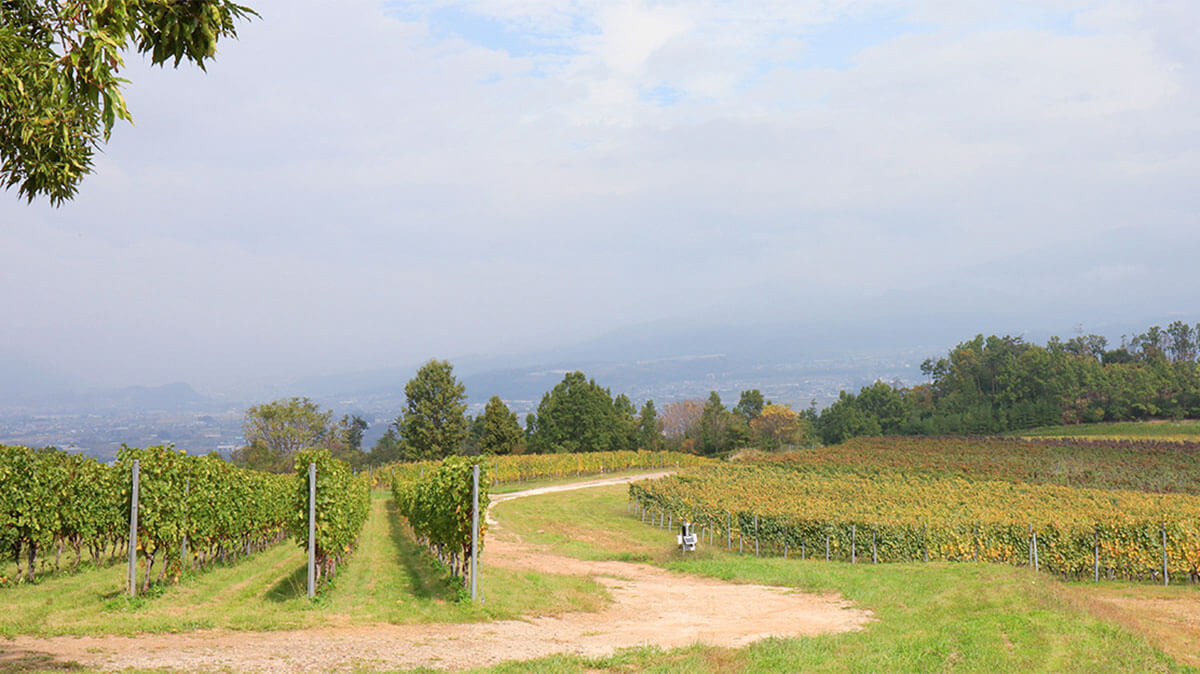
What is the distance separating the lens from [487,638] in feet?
38.3

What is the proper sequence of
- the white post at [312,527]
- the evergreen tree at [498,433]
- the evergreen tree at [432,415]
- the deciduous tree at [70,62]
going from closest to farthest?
the deciduous tree at [70,62] < the white post at [312,527] < the evergreen tree at [432,415] < the evergreen tree at [498,433]

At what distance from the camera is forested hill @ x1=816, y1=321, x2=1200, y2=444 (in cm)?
8762

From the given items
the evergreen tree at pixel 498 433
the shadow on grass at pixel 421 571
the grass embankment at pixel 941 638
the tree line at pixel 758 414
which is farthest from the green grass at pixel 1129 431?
the shadow on grass at pixel 421 571

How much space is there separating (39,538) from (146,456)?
14.6 ft

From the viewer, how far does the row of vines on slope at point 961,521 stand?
2425 cm

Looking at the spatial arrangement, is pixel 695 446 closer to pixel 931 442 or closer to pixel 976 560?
pixel 931 442

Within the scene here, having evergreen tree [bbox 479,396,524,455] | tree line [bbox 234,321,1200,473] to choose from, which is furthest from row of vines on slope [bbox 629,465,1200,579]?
tree line [bbox 234,321,1200,473]

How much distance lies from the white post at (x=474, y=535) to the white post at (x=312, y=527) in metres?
2.89

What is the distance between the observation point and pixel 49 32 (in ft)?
21.7

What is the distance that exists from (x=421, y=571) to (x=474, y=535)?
6296mm

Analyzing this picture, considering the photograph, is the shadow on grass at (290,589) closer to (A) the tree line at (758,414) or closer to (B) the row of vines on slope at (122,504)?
(B) the row of vines on slope at (122,504)

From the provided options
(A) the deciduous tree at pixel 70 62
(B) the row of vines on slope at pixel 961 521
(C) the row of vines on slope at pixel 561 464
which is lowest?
(C) the row of vines on slope at pixel 561 464

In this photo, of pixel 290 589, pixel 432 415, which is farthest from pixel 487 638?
pixel 432 415

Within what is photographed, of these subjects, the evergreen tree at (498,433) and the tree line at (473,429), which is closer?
the tree line at (473,429)
